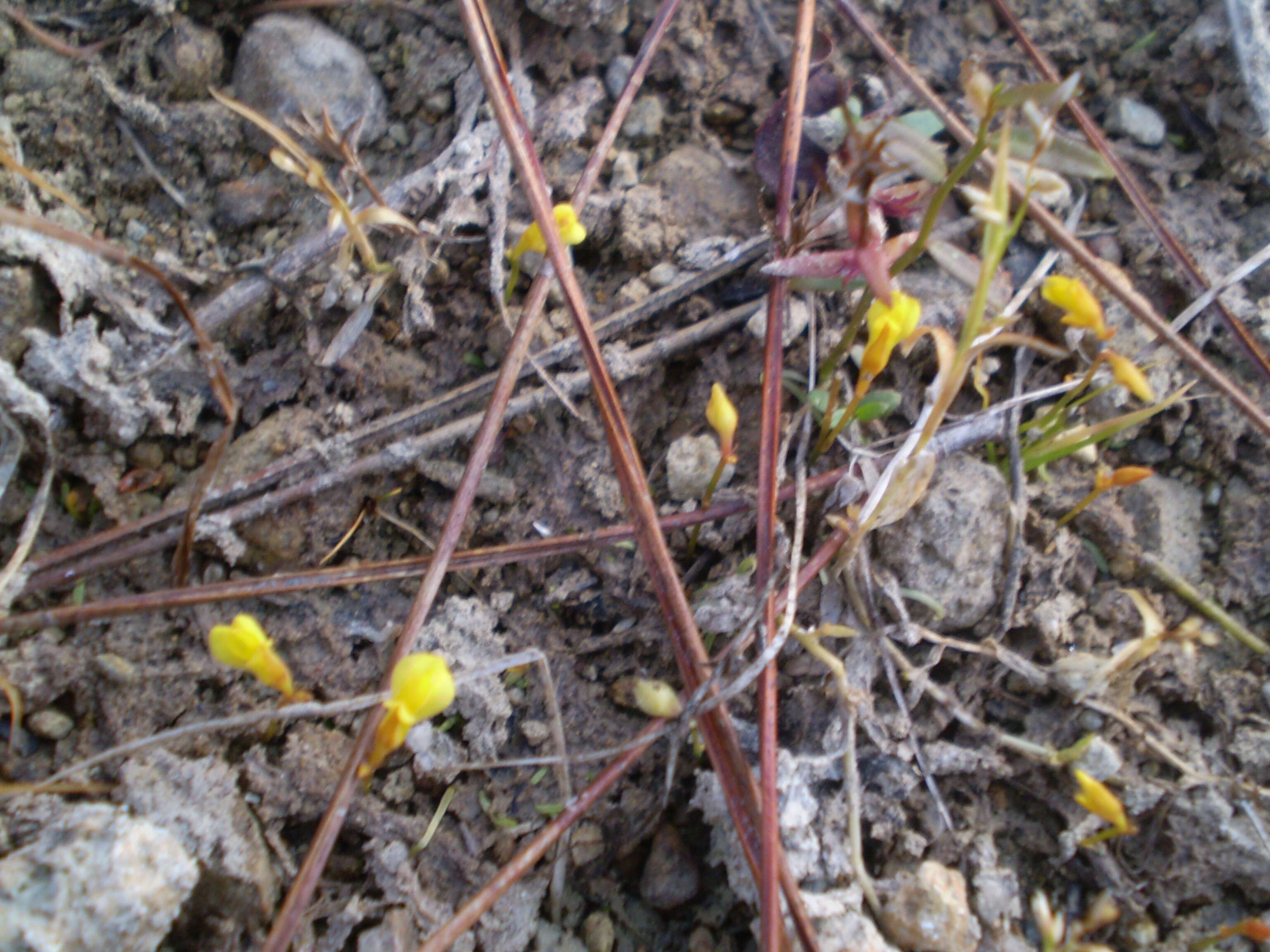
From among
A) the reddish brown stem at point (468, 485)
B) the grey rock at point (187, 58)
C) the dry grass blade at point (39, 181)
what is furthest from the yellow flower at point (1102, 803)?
the grey rock at point (187, 58)

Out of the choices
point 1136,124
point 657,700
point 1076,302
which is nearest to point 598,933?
point 657,700

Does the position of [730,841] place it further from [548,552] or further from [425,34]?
[425,34]

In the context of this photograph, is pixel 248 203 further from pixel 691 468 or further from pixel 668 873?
pixel 668 873

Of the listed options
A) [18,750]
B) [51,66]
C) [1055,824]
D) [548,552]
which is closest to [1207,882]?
[1055,824]

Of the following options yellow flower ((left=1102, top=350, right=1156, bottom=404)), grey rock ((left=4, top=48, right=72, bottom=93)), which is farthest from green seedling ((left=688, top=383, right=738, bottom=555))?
grey rock ((left=4, top=48, right=72, bottom=93))

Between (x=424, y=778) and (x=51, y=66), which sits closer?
(x=424, y=778)

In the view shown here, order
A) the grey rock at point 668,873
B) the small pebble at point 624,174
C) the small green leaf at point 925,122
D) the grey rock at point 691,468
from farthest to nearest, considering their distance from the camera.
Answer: the small pebble at point 624,174 < the small green leaf at point 925,122 < the grey rock at point 691,468 < the grey rock at point 668,873

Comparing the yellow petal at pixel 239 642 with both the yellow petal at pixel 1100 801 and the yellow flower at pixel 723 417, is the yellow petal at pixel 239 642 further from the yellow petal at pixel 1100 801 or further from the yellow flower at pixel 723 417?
the yellow petal at pixel 1100 801
